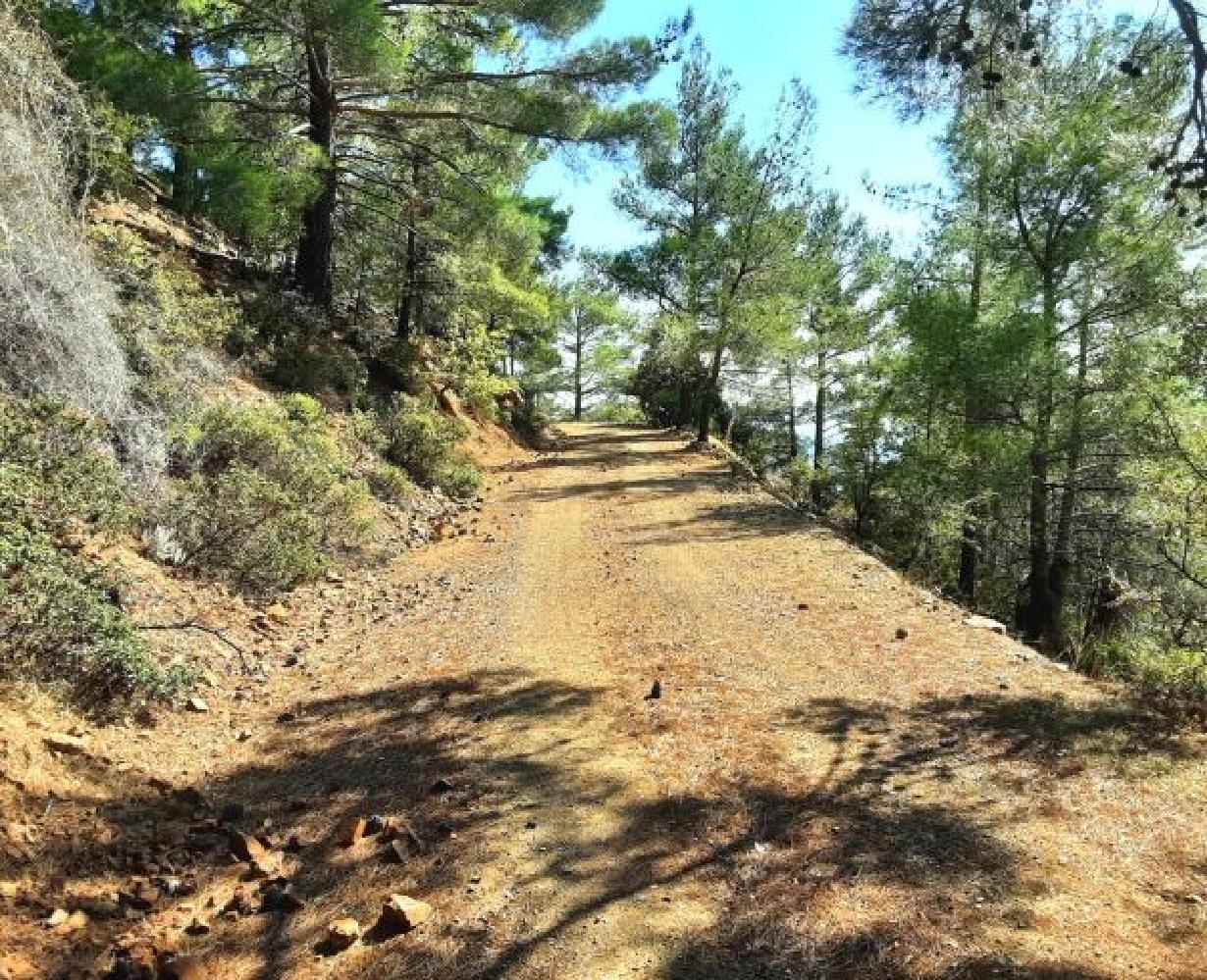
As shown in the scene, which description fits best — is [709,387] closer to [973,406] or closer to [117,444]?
[973,406]

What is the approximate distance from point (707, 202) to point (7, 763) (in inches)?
915

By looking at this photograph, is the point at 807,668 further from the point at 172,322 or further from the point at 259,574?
the point at 172,322

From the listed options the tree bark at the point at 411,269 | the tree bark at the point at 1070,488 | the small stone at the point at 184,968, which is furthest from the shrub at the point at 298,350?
the tree bark at the point at 1070,488

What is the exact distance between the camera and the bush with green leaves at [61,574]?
4383 millimetres

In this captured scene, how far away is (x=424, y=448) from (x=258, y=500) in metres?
6.93

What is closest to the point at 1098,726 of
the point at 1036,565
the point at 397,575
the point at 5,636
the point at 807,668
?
the point at 807,668

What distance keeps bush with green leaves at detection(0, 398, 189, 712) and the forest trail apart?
1.45 ft

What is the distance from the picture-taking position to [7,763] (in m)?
3.71

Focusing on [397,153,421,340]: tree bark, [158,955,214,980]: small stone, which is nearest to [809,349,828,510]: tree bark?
[397,153,421,340]: tree bark

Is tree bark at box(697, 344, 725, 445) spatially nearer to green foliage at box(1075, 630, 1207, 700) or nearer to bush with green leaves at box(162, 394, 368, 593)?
green foliage at box(1075, 630, 1207, 700)

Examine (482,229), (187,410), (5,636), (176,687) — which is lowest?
(176,687)

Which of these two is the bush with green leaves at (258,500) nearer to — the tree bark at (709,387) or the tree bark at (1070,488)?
the tree bark at (1070,488)

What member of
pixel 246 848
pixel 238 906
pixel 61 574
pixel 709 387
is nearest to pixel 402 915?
pixel 238 906

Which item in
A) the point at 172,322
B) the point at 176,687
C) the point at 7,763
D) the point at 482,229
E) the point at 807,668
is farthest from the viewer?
the point at 482,229
